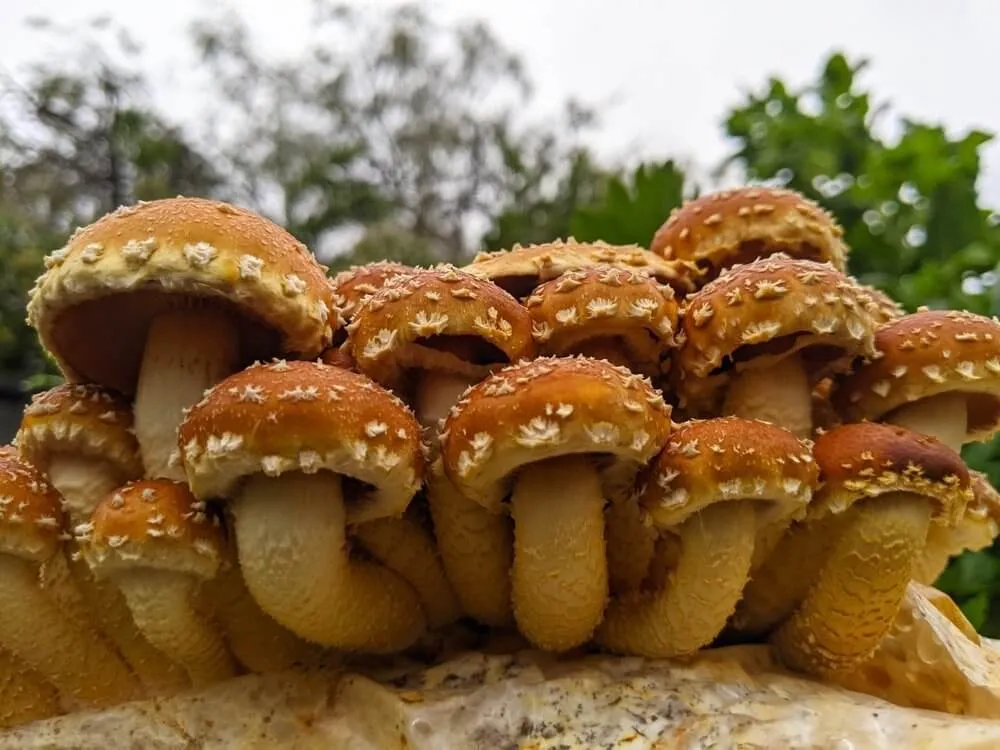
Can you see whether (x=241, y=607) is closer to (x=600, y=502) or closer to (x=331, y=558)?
(x=331, y=558)

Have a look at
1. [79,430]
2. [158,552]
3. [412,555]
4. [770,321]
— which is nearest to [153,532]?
[158,552]

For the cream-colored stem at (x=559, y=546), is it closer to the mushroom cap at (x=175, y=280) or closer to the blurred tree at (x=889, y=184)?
the mushroom cap at (x=175, y=280)

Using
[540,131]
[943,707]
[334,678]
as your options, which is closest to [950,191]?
[943,707]

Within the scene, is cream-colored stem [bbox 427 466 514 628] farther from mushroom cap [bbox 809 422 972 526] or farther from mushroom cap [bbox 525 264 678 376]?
mushroom cap [bbox 809 422 972 526]

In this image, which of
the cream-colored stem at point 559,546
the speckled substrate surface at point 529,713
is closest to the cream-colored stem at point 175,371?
the speckled substrate surface at point 529,713

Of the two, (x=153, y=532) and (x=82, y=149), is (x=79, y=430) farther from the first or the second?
(x=82, y=149)

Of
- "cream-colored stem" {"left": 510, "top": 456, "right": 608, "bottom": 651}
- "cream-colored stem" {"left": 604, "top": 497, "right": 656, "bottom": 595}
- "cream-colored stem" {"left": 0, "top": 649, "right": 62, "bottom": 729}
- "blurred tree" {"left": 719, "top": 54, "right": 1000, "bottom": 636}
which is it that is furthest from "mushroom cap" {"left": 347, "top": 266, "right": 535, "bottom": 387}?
"blurred tree" {"left": 719, "top": 54, "right": 1000, "bottom": 636}

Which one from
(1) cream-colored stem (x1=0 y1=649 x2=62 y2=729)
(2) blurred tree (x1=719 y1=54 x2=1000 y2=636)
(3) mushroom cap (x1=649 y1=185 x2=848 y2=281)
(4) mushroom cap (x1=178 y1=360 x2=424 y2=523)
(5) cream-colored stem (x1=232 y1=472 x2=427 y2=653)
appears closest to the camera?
(4) mushroom cap (x1=178 y1=360 x2=424 y2=523)
